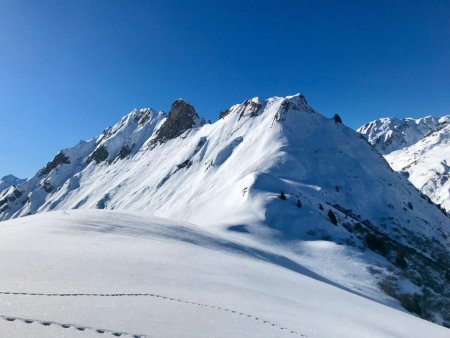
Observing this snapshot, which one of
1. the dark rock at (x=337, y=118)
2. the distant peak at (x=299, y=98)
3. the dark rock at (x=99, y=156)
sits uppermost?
the distant peak at (x=299, y=98)

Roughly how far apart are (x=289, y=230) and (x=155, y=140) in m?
109

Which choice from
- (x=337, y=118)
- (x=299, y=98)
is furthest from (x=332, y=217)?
(x=299, y=98)

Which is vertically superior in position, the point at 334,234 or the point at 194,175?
the point at 194,175

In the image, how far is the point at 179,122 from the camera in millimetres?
153000

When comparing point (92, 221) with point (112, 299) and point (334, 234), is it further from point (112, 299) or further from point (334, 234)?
point (334, 234)

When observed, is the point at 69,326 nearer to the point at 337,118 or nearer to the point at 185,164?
the point at 185,164

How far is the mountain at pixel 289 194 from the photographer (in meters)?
43.3

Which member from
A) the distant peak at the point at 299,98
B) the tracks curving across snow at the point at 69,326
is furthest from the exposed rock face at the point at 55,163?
the tracks curving across snow at the point at 69,326

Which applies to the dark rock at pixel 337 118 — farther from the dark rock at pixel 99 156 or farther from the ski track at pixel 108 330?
the ski track at pixel 108 330

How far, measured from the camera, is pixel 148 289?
10406 millimetres

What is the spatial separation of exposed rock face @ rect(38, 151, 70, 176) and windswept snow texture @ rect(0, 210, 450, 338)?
17784 centimetres

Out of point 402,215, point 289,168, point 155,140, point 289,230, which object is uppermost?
point 155,140

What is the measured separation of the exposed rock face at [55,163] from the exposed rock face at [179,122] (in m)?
58.7

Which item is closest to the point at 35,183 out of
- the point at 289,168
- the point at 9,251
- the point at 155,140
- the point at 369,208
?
the point at 155,140
